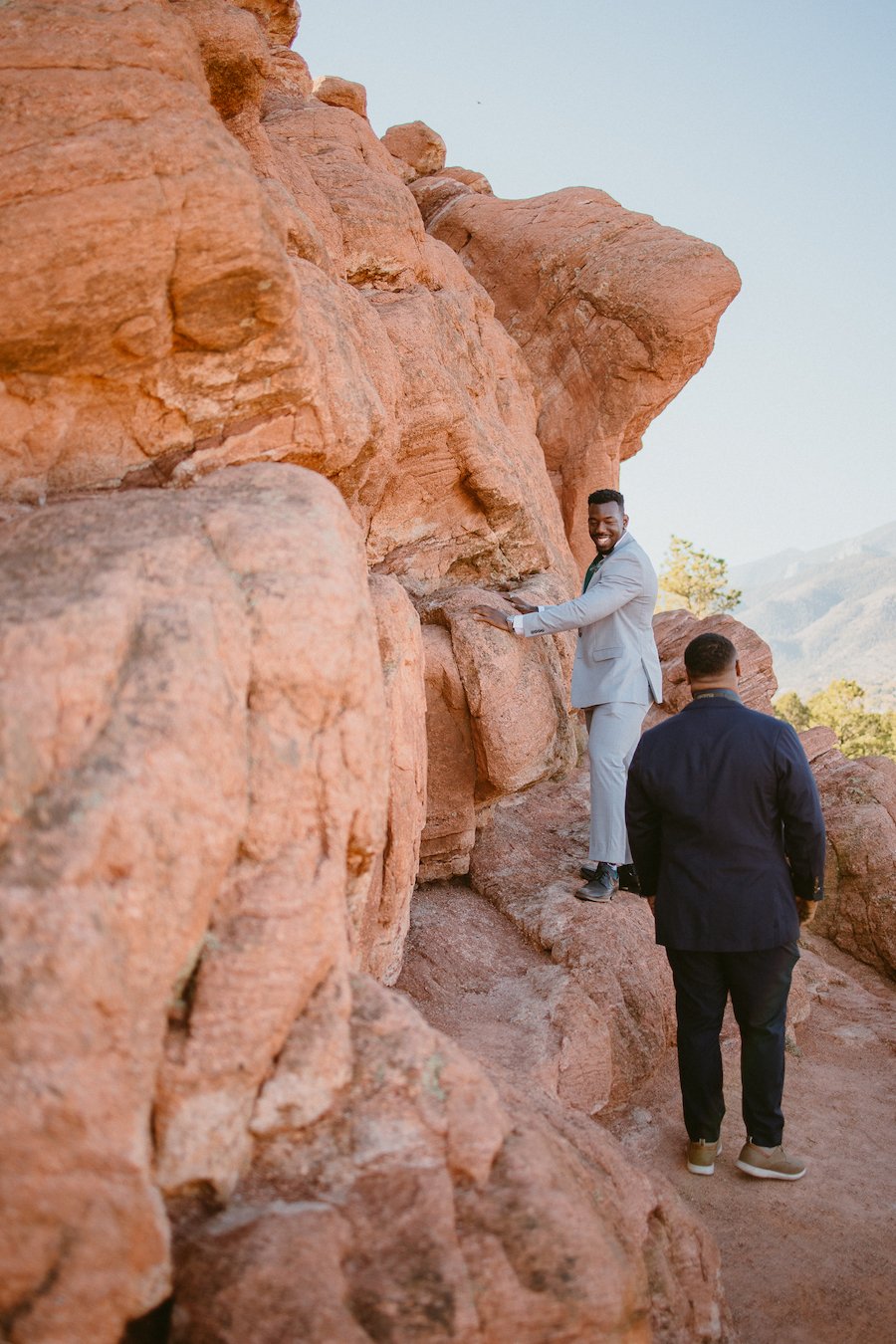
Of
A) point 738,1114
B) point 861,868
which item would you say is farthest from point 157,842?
point 861,868

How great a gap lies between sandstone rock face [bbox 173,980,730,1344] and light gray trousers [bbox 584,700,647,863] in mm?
3259

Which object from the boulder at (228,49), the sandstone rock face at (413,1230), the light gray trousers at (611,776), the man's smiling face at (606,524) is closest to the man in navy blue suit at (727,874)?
the sandstone rock face at (413,1230)

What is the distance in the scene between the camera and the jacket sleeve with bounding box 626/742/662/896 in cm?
485

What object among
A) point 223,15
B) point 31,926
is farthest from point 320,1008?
point 223,15

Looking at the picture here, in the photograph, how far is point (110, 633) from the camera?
288 cm

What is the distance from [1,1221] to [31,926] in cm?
66

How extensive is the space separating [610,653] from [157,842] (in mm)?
4487

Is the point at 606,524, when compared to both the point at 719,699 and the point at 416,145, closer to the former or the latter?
the point at 719,699

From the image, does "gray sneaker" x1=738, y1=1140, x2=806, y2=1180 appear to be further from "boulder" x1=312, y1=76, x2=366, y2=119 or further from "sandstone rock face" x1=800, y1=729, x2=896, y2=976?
"boulder" x1=312, y1=76, x2=366, y2=119

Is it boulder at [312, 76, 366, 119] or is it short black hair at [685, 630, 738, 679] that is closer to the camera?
short black hair at [685, 630, 738, 679]

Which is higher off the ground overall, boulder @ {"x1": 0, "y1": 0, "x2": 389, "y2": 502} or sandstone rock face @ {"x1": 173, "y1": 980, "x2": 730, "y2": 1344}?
boulder @ {"x1": 0, "y1": 0, "x2": 389, "y2": 502}

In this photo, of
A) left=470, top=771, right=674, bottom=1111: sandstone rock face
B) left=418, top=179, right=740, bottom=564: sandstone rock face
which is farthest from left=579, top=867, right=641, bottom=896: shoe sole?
left=418, top=179, right=740, bottom=564: sandstone rock face

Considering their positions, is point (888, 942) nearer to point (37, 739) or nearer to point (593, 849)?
point (593, 849)

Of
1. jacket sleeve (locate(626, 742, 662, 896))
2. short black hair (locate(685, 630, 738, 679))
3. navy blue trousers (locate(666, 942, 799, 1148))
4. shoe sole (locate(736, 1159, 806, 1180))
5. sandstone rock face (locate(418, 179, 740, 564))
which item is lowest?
shoe sole (locate(736, 1159, 806, 1180))
